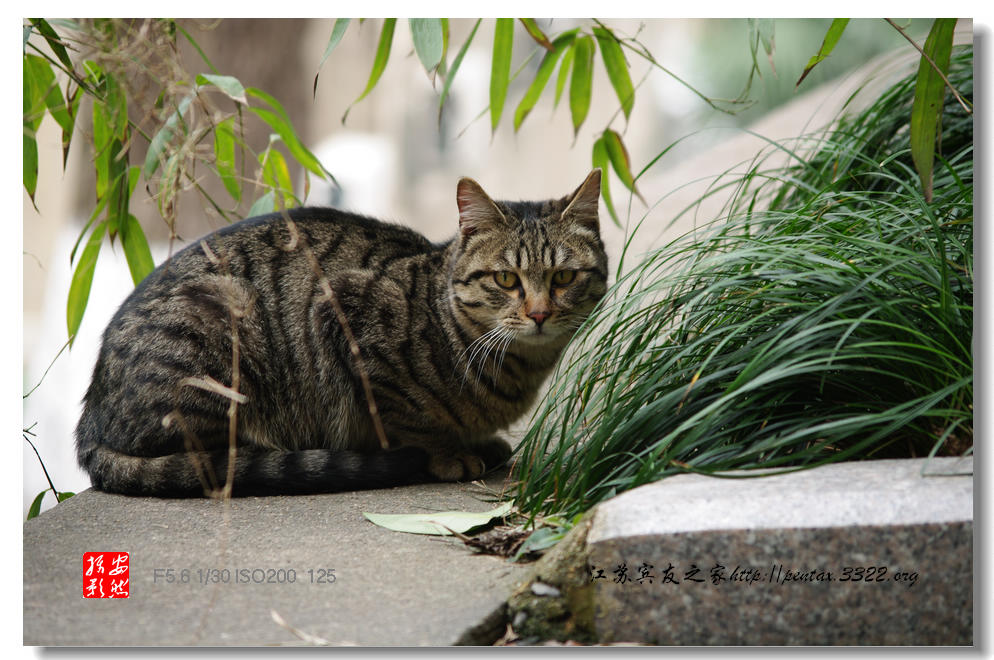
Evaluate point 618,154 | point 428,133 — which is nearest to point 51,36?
point 618,154

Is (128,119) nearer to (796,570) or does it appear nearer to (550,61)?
(550,61)

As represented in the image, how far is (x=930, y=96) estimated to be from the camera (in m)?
1.60

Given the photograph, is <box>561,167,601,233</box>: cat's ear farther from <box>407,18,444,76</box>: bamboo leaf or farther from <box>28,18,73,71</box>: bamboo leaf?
<box>28,18,73,71</box>: bamboo leaf

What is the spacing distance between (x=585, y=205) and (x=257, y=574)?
1223 millimetres

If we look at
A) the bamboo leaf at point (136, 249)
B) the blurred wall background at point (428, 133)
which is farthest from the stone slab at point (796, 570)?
the bamboo leaf at point (136, 249)

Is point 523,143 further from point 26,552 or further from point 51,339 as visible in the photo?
point 26,552

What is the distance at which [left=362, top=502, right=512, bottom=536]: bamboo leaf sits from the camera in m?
1.62

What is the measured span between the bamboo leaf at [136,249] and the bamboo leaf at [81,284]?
7cm

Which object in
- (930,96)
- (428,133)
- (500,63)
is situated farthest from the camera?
(428,133)

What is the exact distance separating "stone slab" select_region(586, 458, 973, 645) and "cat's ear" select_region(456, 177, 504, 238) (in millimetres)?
1119

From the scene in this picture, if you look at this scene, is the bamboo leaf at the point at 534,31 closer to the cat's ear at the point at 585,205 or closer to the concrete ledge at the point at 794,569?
the cat's ear at the point at 585,205

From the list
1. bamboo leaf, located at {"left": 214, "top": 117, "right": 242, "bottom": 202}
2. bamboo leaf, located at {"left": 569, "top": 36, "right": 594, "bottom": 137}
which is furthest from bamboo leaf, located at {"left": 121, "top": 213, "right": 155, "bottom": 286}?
bamboo leaf, located at {"left": 569, "top": 36, "right": 594, "bottom": 137}
